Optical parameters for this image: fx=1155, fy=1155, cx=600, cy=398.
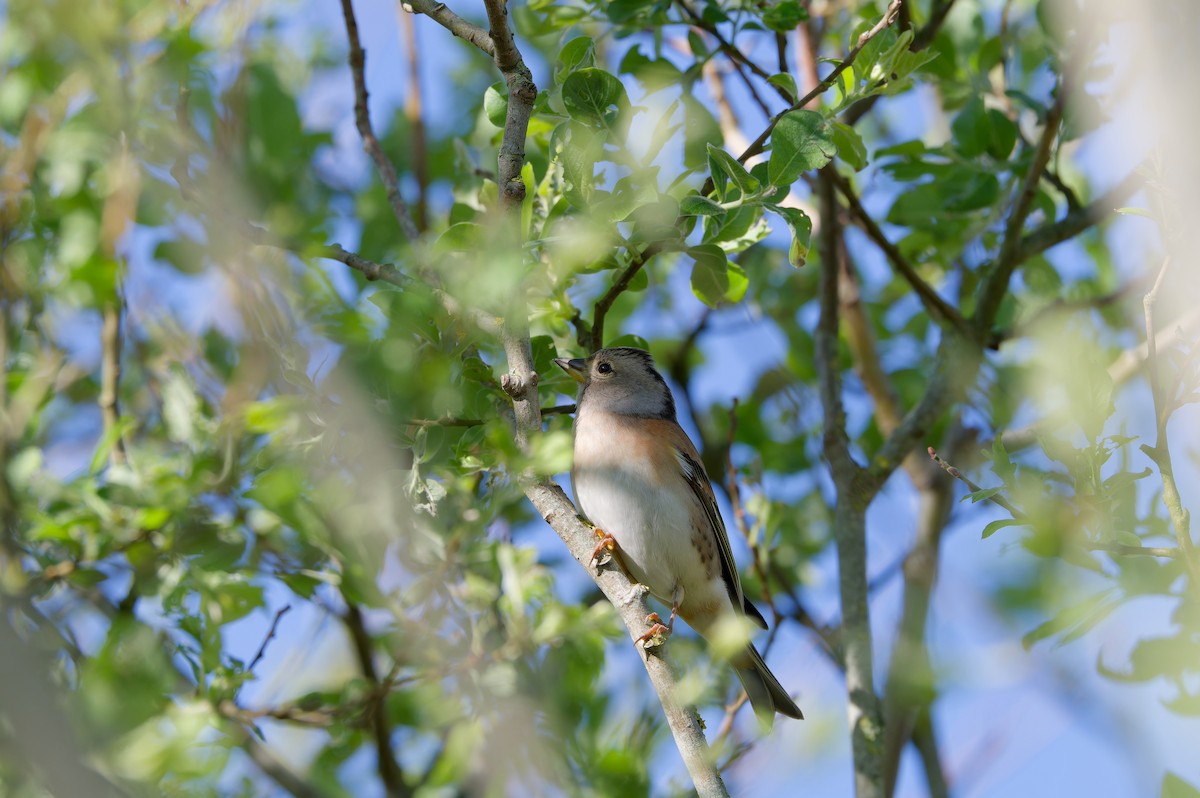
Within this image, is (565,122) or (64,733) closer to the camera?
(64,733)

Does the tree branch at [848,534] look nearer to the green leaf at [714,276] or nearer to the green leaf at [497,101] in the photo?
the green leaf at [714,276]

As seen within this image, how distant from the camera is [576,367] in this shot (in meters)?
4.33

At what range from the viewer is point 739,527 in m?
4.93

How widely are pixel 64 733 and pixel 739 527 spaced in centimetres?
Result: 327

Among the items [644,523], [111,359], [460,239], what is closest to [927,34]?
[644,523]

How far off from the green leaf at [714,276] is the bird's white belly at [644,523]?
4.12ft

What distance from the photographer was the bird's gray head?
17.6ft

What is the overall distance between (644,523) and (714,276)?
5.03 feet

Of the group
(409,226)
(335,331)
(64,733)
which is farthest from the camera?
(409,226)

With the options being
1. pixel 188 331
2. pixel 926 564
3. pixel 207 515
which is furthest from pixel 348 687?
pixel 926 564

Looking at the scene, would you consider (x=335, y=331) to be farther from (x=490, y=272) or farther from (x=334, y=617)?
(x=334, y=617)

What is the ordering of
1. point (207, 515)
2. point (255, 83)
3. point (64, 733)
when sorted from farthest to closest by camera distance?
point (255, 83) < point (207, 515) < point (64, 733)

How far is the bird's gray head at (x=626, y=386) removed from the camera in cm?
536

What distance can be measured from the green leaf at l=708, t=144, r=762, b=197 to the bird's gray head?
202 cm
